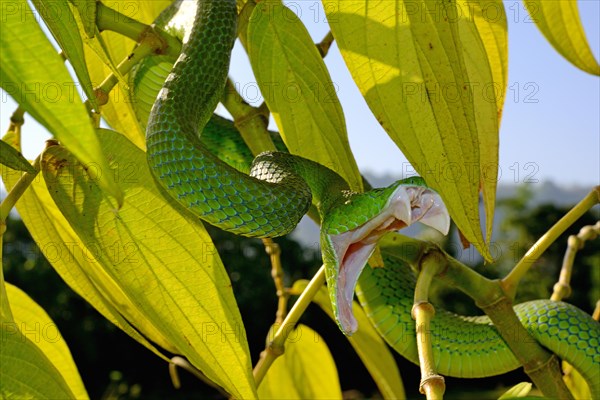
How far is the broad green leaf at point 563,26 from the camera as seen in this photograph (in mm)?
833

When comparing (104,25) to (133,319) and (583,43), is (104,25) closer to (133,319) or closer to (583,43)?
(133,319)

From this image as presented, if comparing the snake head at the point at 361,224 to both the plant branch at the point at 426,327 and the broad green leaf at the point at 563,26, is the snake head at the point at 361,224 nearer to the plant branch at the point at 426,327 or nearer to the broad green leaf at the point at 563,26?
the plant branch at the point at 426,327

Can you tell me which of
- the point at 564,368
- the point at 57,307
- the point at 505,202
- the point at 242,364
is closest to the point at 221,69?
the point at 242,364

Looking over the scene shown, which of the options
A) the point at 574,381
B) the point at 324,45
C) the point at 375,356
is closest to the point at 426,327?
the point at 324,45

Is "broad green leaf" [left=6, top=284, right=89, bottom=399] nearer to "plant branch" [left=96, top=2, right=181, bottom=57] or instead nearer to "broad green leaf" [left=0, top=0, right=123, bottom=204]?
"plant branch" [left=96, top=2, right=181, bottom=57]

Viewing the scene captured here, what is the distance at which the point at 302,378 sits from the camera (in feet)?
3.82

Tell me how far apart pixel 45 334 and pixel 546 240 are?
21.6 inches

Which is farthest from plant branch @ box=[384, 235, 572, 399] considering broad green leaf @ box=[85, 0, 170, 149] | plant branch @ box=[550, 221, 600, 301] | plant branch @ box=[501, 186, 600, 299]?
broad green leaf @ box=[85, 0, 170, 149]

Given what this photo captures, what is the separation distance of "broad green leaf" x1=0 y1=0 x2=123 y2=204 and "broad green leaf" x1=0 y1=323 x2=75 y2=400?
20 cm

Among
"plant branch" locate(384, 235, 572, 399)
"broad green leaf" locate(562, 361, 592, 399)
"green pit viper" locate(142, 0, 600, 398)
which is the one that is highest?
"green pit viper" locate(142, 0, 600, 398)

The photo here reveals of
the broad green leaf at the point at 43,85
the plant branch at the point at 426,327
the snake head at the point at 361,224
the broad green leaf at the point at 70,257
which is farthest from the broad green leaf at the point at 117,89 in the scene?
the broad green leaf at the point at 43,85

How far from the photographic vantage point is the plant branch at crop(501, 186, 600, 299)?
2.79 feet

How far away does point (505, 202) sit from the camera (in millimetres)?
22438

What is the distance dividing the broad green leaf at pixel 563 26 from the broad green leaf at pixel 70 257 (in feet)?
1.67
